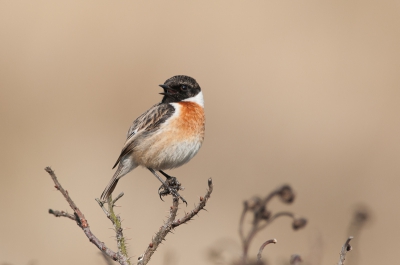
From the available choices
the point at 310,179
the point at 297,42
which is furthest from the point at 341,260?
the point at 297,42

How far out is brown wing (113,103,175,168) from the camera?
19.8ft

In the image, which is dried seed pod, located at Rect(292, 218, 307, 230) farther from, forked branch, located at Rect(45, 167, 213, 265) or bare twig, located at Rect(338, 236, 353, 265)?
forked branch, located at Rect(45, 167, 213, 265)

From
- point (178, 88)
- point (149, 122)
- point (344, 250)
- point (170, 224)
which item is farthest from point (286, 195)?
point (178, 88)

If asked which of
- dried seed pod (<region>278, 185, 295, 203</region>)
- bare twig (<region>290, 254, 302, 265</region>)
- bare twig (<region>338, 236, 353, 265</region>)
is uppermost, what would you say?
dried seed pod (<region>278, 185, 295, 203</region>)

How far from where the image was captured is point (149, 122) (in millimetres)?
6074

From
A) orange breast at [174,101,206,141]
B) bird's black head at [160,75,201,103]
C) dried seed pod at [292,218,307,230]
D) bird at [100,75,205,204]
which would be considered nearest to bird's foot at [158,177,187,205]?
bird at [100,75,205,204]

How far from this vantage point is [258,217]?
2.65 meters

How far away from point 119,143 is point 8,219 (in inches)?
111

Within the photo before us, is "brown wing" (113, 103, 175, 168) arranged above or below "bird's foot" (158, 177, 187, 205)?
above

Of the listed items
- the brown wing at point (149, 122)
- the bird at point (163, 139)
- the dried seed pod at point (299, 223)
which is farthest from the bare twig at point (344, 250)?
the brown wing at point (149, 122)

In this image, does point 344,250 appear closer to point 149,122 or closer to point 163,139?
point 163,139

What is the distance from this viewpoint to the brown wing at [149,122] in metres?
6.03

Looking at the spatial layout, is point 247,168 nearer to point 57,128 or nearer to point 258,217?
point 57,128

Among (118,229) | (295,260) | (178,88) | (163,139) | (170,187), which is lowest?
(295,260)
